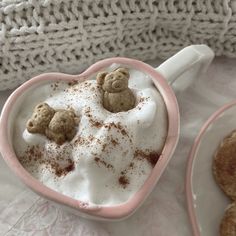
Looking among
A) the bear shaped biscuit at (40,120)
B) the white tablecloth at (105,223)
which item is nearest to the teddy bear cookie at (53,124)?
the bear shaped biscuit at (40,120)

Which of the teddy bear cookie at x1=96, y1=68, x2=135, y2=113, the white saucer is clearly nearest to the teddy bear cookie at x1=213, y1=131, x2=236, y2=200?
the white saucer

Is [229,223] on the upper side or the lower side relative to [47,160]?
lower

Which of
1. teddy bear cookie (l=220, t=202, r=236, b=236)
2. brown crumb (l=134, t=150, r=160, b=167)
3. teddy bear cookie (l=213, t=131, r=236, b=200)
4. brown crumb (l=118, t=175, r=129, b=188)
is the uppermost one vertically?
brown crumb (l=134, t=150, r=160, b=167)

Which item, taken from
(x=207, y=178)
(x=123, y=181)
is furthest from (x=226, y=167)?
(x=123, y=181)

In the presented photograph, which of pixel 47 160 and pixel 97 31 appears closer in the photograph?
pixel 47 160

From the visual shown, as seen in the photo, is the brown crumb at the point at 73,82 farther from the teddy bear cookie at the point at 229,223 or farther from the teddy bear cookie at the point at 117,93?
the teddy bear cookie at the point at 229,223

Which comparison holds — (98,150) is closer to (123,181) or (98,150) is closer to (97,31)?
(123,181)

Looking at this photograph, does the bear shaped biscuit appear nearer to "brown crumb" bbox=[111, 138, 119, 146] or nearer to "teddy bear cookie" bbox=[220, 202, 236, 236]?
"brown crumb" bbox=[111, 138, 119, 146]
